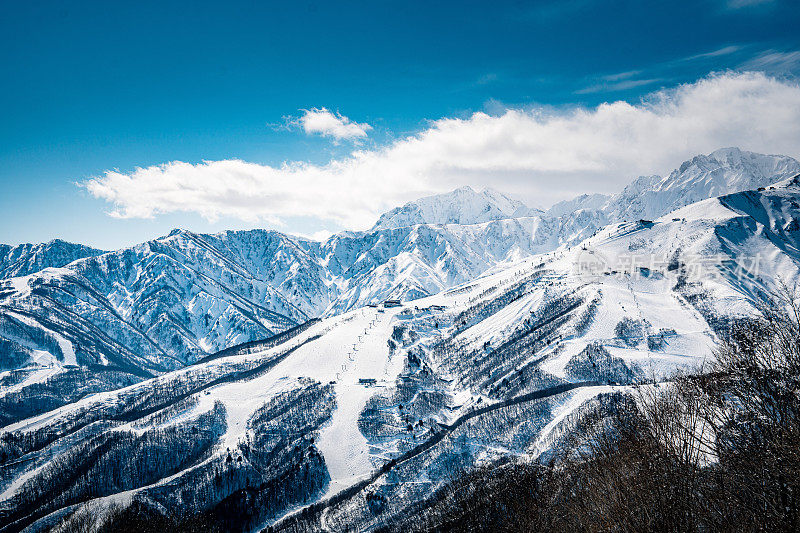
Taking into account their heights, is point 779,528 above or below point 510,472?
above

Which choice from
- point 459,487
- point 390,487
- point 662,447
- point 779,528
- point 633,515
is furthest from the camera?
point 390,487

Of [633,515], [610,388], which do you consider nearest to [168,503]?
[610,388]

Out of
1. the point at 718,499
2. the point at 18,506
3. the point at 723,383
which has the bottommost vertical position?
the point at 18,506

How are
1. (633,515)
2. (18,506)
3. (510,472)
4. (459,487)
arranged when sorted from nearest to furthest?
(633,515), (510,472), (459,487), (18,506)

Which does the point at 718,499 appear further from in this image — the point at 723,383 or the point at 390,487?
the point at 390,487

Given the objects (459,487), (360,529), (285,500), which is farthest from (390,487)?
(285,500)

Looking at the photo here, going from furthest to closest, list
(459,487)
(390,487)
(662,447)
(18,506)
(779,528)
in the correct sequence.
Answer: (18,506)
(390,487)
(459,487)
(662,447)
(779,528)

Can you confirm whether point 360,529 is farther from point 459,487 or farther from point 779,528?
point 779,528

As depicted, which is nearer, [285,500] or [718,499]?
[718,499]

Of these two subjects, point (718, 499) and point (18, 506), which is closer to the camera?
point (718, 499)
